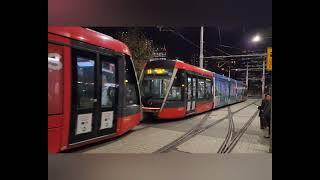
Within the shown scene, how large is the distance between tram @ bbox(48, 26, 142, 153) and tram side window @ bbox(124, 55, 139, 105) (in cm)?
2

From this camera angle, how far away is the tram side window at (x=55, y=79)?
537 cm

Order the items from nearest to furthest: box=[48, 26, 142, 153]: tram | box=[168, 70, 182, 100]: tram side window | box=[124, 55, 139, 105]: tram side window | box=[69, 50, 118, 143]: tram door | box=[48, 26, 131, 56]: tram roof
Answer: box=[48, 26, 142, 153]: tram < box=[48, 26, 131, 56]: tram roof < box=[69, 50, 118, 143]: tram door < box=[124, 55, 139, 105]: tram side window < box=[168, 70, 182, 100]: tram side window

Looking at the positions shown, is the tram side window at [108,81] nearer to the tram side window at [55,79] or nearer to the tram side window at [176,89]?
the tram side window at [55,79]

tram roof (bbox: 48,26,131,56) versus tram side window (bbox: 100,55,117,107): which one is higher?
tram roof (bbox: 48,26,131,56)

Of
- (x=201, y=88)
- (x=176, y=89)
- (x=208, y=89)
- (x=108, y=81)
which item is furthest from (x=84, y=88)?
(x=208, y=89)

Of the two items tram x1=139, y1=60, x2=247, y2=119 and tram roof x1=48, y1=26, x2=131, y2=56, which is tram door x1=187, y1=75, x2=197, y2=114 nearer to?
tram x1=139, y1=60, x2=247, y2=119

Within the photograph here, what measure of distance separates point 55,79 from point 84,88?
31.1 inches

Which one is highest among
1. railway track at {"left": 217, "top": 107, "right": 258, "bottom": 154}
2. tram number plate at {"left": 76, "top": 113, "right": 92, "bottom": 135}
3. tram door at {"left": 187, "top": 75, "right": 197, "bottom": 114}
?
tram door at {"left": 187, "top": 75, "right": 197, "bottom": 114}

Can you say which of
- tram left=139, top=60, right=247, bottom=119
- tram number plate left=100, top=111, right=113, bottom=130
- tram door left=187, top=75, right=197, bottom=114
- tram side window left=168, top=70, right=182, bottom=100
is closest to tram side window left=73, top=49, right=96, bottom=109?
tram number plate left=100, top=111, right=113, bottom=130

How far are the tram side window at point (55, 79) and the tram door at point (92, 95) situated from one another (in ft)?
1.05

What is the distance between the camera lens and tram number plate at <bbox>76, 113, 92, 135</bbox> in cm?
601

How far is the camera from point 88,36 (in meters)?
6.43
